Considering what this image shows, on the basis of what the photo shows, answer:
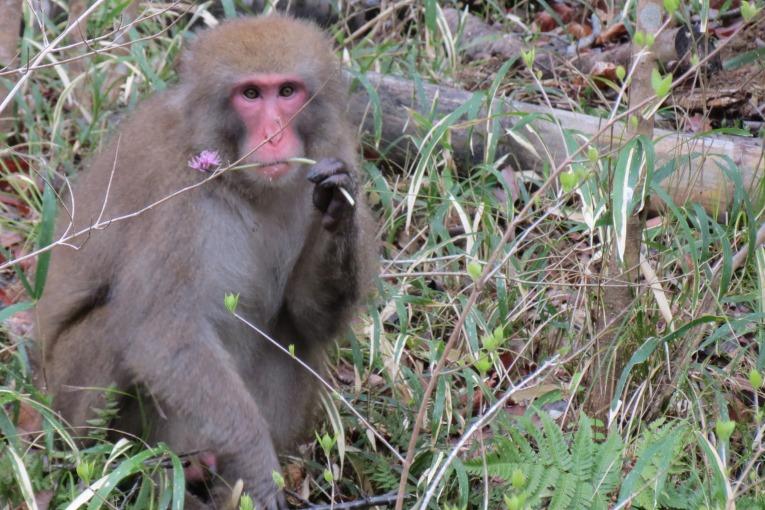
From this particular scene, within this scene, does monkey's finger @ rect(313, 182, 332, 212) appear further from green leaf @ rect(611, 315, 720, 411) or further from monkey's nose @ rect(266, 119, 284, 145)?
green leaf @ rect(611, 315, 720, 411)

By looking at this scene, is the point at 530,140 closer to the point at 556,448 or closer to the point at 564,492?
the point at 556,448

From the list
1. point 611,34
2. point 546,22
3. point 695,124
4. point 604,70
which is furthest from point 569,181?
point 546,22

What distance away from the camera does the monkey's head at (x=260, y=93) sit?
12.5ft

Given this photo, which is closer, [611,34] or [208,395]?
[208,395]

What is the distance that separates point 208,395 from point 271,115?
961 millimetres

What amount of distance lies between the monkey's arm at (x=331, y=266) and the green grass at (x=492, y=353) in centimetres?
33

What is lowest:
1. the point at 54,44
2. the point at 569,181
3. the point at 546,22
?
the point at 546,22

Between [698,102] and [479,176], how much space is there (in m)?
1.27

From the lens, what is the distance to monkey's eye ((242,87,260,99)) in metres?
3.86

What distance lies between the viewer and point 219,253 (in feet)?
13.1

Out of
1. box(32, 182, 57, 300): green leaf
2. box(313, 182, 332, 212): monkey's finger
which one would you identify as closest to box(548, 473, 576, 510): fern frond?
box(313, 182, 332, 212): monkey's finger

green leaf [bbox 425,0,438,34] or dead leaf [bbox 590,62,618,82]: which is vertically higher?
green leaf [bbox 425,0,438,34]

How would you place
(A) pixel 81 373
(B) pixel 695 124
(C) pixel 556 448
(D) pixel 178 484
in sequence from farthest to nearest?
(B) pixel 695 124 → (A) pixel 81 373 → (D) pixel 178 484 → (C) pixel 556 448

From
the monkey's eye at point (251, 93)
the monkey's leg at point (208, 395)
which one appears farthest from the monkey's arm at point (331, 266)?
the monkey's leg at point (208, 395)
